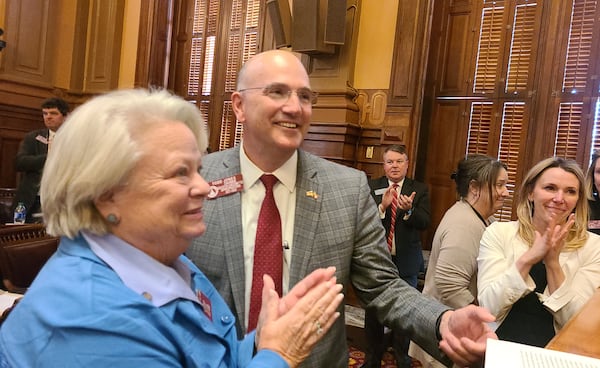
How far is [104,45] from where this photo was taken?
23.9ft

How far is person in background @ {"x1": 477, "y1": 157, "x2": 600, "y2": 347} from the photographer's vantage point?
187cm

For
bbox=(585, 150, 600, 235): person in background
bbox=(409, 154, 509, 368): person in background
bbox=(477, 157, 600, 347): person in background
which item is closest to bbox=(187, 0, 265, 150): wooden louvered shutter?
bbox=(409, 154, 509, 368): person in background

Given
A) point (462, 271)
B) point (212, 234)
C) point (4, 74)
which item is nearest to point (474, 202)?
point (462, 271)

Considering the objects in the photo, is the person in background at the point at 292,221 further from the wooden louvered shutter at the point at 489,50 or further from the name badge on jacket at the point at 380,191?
the wooden louvered shutter at the point at 489,50

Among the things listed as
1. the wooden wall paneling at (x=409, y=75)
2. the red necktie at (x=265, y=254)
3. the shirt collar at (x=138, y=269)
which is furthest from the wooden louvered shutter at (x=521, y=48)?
the shirt collar at (x=138, y=269)

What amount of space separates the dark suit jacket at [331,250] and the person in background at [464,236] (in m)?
0.97

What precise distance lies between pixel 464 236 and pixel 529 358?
158 cm

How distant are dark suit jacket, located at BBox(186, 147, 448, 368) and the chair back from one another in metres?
1.01

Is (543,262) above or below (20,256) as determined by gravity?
above

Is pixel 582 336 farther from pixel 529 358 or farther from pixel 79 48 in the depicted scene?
pixel 79 48

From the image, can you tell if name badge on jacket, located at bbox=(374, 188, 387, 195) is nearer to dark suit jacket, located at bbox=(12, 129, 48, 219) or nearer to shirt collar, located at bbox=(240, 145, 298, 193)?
shirt collar, located at bbox=(240, 145, 298, 193)

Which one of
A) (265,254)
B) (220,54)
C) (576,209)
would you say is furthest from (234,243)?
(220,54)

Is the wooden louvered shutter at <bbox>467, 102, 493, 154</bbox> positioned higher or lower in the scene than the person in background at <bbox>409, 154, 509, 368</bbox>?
higher

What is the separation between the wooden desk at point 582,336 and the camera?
115 centimetres
